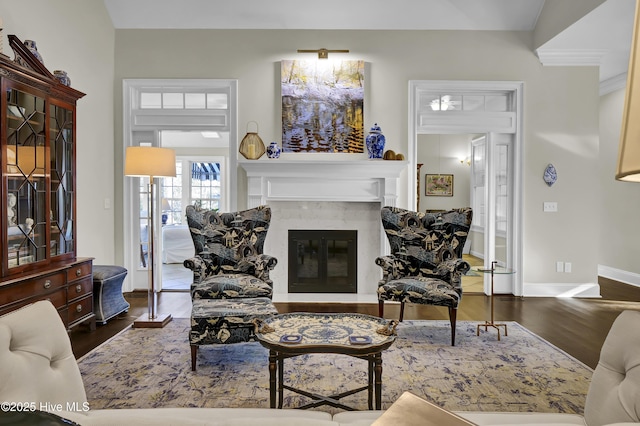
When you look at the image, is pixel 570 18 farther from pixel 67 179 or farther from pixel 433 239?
pixel 67 179

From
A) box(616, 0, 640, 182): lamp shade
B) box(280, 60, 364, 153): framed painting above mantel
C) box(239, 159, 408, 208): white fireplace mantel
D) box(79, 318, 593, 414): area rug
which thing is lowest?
box(79, 318, 593, 414): area rug

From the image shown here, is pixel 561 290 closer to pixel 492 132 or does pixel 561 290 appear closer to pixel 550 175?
pixel 550 175

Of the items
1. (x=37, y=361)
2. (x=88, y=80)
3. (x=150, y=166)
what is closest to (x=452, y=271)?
(x=150, y=166)

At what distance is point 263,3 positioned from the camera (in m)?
5.19

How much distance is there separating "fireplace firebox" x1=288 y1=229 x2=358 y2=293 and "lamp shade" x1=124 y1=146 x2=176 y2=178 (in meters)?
1.96

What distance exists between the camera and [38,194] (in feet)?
11.0

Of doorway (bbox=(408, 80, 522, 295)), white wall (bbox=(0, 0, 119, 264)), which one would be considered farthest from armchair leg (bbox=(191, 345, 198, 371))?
doorway (bbox=(408, 80, 522, 295))

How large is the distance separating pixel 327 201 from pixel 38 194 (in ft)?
10.0

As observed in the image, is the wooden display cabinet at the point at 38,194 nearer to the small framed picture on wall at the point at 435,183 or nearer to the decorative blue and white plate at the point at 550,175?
the decorative blue and white plate at the point at 550,175

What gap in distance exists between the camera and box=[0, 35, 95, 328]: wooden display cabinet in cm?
301

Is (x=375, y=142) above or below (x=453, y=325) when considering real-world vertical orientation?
above

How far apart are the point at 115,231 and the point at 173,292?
1037mm

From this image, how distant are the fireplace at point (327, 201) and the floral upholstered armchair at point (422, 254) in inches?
40.6

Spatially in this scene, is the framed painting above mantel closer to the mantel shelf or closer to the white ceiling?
the mantel shelf
